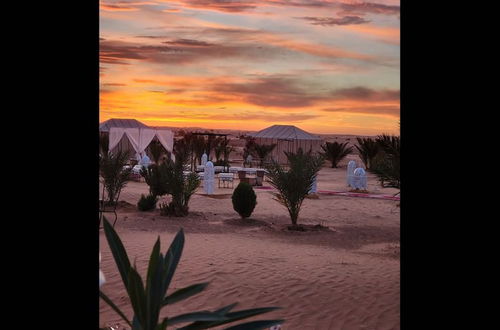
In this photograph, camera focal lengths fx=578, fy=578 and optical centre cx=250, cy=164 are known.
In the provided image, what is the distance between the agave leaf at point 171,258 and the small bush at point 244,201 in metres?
9.07

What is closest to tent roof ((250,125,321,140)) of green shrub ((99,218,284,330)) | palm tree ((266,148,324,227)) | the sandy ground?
the sandy ground

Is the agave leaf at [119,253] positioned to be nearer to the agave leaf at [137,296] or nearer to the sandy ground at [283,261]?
the agave leaf at [137,296]

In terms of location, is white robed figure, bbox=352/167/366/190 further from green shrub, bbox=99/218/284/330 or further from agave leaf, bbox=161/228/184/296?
green shrub, bbox=99/218/284/330

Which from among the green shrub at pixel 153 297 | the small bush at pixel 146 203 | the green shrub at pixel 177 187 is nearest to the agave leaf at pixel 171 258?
the green shrub at pixel 153 297

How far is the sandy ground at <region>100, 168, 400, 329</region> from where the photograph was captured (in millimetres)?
5281

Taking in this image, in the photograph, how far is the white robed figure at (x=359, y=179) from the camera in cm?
1753

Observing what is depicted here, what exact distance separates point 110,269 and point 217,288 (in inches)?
56.3

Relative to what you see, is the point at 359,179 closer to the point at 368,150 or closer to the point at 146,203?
the point at 146,203

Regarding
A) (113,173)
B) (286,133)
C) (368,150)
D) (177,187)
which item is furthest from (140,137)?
(368,150)

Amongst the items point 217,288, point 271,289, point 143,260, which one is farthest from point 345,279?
point 143,260

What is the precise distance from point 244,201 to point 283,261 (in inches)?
141

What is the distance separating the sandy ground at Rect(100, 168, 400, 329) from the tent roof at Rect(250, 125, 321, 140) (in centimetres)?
1504

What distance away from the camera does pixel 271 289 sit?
601 centimetres

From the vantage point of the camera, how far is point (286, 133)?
28797mm
